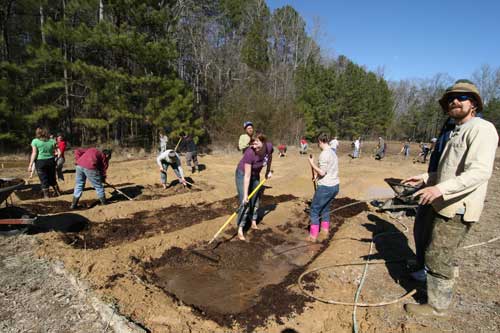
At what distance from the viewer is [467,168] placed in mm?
2424

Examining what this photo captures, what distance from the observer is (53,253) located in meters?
4.29

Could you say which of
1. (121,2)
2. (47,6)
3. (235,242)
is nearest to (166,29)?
(121,2)

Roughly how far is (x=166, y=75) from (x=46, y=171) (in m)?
10.2

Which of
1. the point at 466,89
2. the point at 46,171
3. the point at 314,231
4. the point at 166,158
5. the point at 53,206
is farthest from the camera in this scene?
the point at 166,158

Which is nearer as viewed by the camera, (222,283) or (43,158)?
(222,283)

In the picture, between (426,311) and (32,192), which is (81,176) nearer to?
(32,192)

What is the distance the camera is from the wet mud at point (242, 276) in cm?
332

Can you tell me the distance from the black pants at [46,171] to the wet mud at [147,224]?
259cm

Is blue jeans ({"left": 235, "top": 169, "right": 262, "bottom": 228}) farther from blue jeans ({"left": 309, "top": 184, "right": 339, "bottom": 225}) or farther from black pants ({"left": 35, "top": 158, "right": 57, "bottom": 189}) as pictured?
black pants ({"left": 35, "top": 158, "right": 57, "bottom": 189})

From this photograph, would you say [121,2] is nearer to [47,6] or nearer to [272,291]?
[47,6]

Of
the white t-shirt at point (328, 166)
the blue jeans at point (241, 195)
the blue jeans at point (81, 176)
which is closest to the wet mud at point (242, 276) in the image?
the blue jeans at point (241, 195)

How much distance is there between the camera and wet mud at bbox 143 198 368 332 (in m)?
3.32

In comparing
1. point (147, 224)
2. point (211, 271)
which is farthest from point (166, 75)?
point (211, 271)

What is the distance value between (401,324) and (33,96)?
666 inches
